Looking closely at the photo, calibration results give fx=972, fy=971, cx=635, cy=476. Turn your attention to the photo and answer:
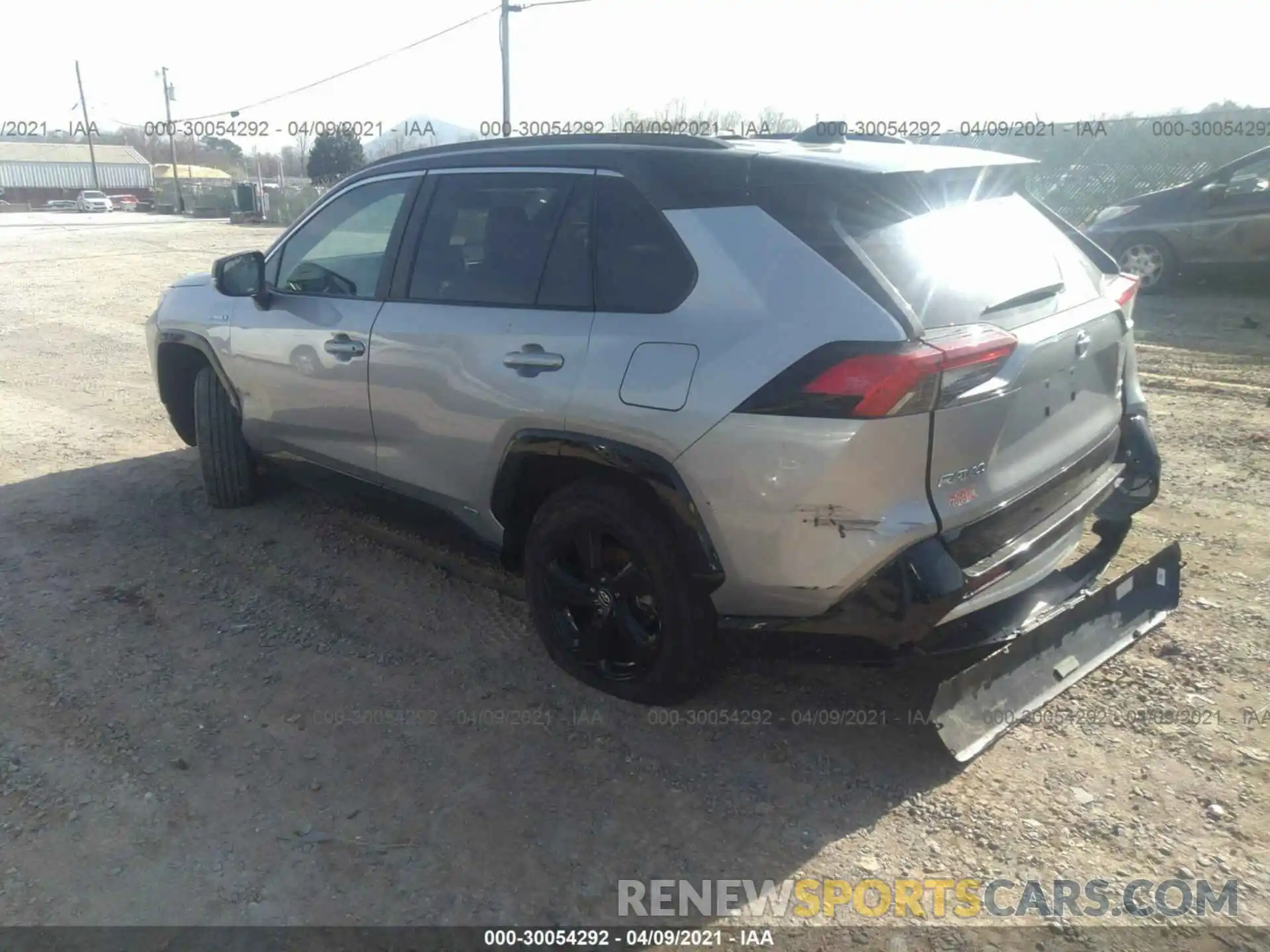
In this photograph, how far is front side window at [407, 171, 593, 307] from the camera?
11.0 feet

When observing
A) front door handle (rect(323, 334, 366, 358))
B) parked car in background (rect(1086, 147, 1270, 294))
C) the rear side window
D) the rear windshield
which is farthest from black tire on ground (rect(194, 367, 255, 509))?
parked car in background (rect(1086, 147, 1270, 294))

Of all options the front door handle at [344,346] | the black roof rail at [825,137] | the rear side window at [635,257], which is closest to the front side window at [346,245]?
the front door handle at [344,346]

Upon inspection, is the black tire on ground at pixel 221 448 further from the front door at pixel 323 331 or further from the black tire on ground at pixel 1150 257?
the black tire on ground at pixel 1150 257

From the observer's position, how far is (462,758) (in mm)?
3186

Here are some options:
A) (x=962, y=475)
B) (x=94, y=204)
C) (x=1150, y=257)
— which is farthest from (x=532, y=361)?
(x=94, y=204)

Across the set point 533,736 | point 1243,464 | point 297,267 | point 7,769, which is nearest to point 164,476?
point 297,267

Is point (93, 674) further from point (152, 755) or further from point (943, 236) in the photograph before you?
point (943, 236)

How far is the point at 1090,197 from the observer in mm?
17719

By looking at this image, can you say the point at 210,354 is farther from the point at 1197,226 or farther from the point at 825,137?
the point at 1197,226

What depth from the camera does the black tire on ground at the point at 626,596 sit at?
3.08 m

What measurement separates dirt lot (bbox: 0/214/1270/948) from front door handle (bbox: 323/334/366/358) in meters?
0.80

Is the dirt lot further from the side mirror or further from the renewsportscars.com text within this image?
the side mirror

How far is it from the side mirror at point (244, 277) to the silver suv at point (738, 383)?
2.24 ft

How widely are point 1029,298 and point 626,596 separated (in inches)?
62.6
